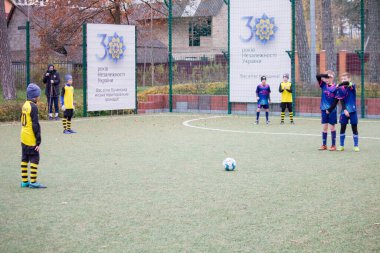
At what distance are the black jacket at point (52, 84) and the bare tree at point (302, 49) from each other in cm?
892

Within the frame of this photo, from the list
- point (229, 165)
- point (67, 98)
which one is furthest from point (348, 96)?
point (67, 98)

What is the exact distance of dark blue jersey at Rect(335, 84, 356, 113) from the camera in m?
14.1

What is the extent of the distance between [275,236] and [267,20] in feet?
61.6

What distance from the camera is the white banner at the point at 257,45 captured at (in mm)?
24438

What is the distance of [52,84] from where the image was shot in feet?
75.8

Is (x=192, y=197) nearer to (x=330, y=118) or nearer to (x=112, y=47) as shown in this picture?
(x=330, y=118)

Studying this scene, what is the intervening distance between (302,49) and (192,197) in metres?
19.7

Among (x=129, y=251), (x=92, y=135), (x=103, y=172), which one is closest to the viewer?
(x=129, y=251)

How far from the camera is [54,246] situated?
645cm

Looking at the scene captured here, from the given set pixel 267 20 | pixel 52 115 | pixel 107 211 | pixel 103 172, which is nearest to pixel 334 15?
pixel 267 20

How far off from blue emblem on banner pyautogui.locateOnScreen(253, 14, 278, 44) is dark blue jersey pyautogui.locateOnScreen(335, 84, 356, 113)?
10.7 m

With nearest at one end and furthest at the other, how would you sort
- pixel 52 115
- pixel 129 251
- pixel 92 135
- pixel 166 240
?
pixel 129 251
pixel 166 240
pixel 92 135
pixel 52 115

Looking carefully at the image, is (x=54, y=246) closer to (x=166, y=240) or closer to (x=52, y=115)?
(x=166, y=240)

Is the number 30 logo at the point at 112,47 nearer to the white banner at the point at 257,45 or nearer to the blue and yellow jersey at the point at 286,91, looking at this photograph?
the white banner at the point at 257,45
